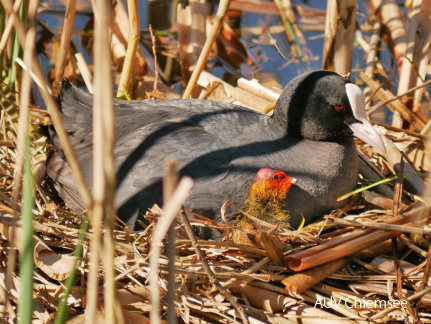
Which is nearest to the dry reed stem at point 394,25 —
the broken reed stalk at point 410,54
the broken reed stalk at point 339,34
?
the broken reed stalk at point 410,54

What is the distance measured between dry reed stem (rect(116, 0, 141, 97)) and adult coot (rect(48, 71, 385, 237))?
0.50 meters

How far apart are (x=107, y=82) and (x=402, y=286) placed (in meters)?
1.62

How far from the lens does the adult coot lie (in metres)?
2.45

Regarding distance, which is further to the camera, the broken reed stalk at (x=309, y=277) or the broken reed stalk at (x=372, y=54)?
the broken reed stalk at (x=372, y=54)

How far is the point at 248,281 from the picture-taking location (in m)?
2.13

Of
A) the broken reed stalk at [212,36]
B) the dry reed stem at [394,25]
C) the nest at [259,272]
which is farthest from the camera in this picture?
the dry reed stem at [394,25]

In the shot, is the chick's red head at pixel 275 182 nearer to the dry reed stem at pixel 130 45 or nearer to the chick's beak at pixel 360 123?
the chick's beak at pixel 360 123

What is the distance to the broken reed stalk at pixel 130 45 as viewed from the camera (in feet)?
9.99

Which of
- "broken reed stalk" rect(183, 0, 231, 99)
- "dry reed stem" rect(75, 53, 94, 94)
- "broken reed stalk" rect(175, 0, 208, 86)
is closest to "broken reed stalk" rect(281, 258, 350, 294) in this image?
"broken reed stalk" rect(183, 0, 231, 99)

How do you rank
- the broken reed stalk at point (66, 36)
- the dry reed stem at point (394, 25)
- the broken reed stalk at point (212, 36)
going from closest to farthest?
1. the broken reed stalk at point (212, 36)
2. the broken reed stalk at point (66, 36)
3. the dry reed stem at point (394, 25)

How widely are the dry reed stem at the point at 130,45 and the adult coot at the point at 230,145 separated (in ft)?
1.63

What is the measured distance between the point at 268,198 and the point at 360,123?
618mm

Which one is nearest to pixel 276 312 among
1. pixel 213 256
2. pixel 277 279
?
pixel 277 279

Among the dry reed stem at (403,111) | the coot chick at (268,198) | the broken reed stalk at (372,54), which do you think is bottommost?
the coot chick at (268,198)
